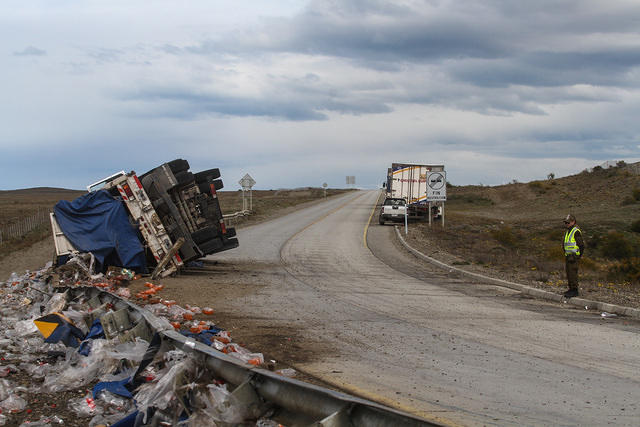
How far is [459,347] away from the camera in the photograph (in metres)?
8.77

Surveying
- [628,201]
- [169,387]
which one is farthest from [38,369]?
[628,201]

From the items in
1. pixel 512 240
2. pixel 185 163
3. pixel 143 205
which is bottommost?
pixel 512 240

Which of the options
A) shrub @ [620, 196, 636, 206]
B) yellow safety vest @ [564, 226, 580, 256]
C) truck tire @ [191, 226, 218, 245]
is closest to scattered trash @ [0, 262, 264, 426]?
truck tire @ [191, 226, 218, 245]

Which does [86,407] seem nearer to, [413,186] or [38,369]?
[38,369]

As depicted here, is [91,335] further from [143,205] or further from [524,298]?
[524,298]

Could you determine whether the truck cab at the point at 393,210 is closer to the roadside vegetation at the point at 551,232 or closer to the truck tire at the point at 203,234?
the roadside vegetation at the point at 551,232

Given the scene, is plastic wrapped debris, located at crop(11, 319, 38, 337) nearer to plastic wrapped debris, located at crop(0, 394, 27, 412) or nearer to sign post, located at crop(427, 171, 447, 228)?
plastic wrapped debris, located at crop(0, 394, 27, 412)

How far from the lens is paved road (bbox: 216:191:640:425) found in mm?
6188

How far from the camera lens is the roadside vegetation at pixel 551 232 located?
60.3 ft

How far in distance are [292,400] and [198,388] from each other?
38.8 inches

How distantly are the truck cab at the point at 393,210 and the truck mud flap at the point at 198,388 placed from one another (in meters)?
31.9

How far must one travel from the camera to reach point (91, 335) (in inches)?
297

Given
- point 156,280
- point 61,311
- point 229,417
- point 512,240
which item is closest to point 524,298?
point 156,280

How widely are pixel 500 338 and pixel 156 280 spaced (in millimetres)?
8845
